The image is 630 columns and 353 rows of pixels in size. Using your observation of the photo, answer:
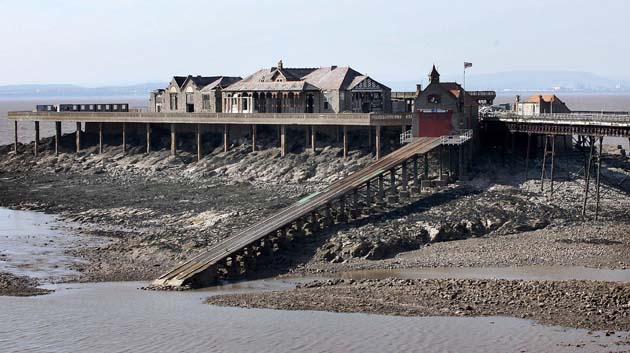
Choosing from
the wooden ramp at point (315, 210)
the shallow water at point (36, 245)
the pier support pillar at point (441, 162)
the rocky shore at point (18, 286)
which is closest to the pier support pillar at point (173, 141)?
the shallow water at point (36, 245)

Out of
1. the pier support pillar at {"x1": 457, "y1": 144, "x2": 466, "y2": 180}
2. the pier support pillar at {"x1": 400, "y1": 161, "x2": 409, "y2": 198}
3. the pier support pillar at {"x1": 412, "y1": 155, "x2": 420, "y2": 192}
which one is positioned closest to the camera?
the pier support pillar at {"x1": 400, "y1": 161, "x2": 409, "y2": 198}

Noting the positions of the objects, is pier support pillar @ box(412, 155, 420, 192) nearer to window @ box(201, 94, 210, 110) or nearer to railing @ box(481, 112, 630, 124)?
railing @ box(481, 112, 630, 124)

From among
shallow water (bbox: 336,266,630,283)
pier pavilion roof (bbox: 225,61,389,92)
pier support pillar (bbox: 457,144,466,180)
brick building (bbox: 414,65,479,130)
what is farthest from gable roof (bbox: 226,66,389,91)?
shallow water (bbox: 336,266,630,283)

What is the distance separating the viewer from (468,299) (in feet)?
135

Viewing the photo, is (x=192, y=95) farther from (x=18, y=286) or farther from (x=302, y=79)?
(x=18, y=286)

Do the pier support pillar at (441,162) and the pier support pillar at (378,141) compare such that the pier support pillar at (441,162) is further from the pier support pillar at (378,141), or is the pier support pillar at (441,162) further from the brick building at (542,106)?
the brick building at (542,106)

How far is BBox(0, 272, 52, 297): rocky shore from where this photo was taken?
43.9 meters

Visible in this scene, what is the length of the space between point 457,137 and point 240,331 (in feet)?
101

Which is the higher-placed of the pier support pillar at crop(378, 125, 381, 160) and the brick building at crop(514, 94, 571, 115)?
the brick building at crop(514, 94, 571, 115)

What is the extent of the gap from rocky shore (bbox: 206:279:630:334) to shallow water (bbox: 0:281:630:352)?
2.73 ft

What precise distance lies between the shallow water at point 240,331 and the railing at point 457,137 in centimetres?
2615

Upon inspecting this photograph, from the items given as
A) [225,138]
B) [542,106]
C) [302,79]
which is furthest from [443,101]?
[225,138]

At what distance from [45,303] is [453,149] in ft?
104

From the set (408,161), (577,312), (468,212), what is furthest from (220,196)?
(577,312)
